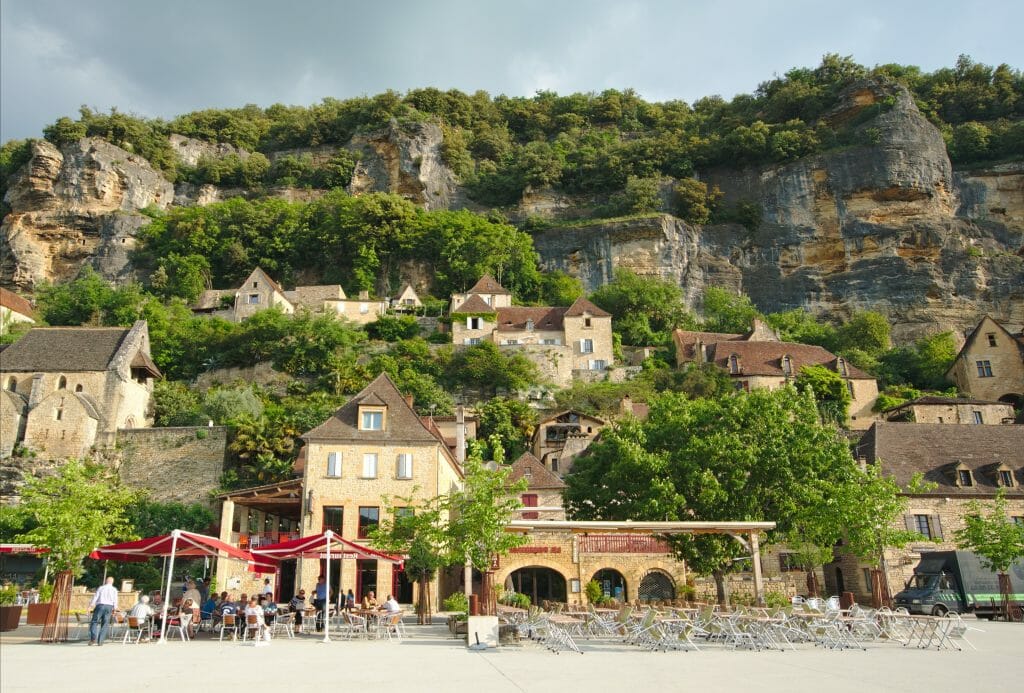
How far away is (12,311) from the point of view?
54.9 meters

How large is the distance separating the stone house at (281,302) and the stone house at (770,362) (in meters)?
24.1

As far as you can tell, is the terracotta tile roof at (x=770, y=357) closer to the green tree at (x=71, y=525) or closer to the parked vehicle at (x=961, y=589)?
the parked vehicle at (x=961, y=589)

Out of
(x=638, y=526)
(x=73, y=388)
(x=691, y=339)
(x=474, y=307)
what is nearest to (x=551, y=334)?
(x=474, y=307)

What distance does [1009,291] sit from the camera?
210 ft

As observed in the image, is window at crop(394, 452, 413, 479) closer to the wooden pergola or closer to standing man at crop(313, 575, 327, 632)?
standing man at crop(313, 575, 327, 632)

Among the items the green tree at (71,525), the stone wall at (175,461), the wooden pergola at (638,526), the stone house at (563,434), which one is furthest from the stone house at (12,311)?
the wooden pergola at (638,526)

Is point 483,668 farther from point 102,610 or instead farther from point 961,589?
point 961,589

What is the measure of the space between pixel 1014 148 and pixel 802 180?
22.0m

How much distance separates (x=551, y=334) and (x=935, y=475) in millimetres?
28440

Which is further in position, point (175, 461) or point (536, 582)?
point (175, 461)

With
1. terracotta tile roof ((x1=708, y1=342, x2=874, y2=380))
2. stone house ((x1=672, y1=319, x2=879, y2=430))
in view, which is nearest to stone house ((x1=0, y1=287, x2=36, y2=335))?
stone house ((x1=672, y1=319, x2=879, y2=430))

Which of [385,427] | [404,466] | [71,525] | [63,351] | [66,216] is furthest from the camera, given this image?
[66,216]

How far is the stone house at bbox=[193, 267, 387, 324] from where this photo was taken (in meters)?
57.4

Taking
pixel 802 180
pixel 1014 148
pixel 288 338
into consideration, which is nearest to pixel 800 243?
pixel 802 180
